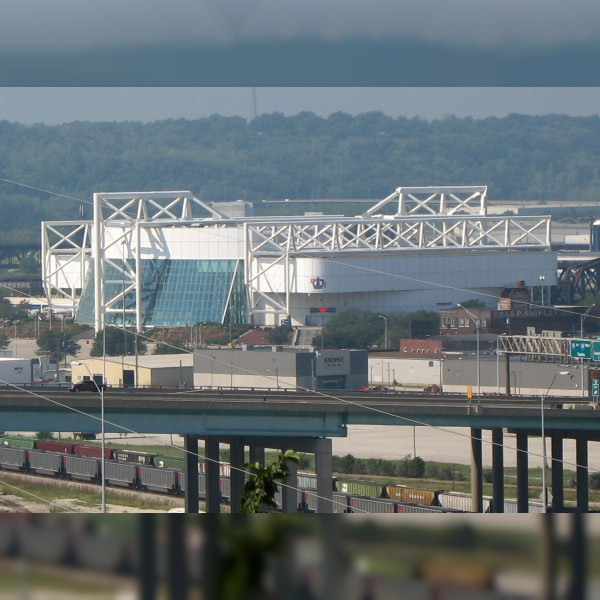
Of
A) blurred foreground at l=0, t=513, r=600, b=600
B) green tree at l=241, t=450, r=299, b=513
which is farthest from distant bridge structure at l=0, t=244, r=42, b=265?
blurred foreground at l=0, t=513, r=600, b=600

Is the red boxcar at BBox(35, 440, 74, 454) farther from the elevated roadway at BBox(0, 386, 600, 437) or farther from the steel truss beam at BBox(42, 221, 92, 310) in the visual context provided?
the steel truss beam at BBox(42, 221, 92, 310)

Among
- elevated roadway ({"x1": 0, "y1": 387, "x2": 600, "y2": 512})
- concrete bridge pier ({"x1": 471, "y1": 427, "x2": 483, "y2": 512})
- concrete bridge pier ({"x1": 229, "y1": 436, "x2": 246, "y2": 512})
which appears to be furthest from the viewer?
elevated roadway ({"x1": 0, "y1": 387, "x2": 600, "y2": 512})

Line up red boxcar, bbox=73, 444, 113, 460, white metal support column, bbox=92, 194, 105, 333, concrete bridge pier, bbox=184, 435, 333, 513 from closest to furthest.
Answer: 1. concrete bridge pier, bbox=184, 435, 333, 513
2. red boxcar, bbox=73, 444, 113, 460
3. white metal support column, bbox=92, 194, 105, 333

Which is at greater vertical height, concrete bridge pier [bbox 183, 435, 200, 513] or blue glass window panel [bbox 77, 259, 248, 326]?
blue glass window panel [bbox 77, 259, 248, 326]

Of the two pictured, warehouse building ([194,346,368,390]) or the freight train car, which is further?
warehouse building ([194,346,368,390])

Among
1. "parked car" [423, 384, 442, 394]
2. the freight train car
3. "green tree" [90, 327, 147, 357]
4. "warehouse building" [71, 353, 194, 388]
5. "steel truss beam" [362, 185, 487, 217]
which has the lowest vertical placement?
the freight train car

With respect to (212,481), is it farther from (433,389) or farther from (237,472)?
(433,389)

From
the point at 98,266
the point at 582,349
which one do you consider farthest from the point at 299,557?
the point at 98,266

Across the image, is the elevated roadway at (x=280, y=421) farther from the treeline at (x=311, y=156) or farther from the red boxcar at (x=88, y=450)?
the treeline at (x=311, y=156)
